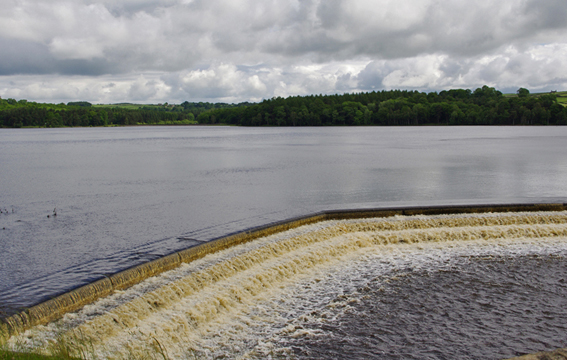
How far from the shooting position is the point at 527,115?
137 m

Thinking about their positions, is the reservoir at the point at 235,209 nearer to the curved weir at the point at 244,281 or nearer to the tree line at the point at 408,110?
the curved weir at the point at 244,281

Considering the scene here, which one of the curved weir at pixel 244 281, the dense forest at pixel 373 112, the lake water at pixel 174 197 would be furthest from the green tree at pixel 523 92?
the curved weir at pixel 244 281

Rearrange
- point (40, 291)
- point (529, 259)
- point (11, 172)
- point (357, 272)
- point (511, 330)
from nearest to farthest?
1. point (511, 330)
2. point (40, 291)
3. point (357, 272)
4. point (529, 259)
5. point (11, 172)

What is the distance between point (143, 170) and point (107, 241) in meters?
19.2

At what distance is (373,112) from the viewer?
169250 mm

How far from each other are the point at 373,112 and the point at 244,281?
6520 inches

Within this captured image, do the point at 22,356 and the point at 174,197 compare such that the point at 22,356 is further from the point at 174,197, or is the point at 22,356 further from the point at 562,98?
the point at 562,98

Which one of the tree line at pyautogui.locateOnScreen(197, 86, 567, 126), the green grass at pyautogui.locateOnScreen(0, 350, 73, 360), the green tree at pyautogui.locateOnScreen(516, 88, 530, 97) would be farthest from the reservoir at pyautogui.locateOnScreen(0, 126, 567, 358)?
the green tree at pyautogui.locateOnScreen(516, 88, 530, 97)

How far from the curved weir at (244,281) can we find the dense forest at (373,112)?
140144mm

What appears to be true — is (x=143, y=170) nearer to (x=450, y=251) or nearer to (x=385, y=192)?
(x=385, y=192)

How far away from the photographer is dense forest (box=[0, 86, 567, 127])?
14275cm

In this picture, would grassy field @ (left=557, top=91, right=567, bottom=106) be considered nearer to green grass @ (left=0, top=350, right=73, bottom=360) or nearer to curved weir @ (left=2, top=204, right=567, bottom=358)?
curved weir @ (left=2, top=204, right=567, bottom=358)

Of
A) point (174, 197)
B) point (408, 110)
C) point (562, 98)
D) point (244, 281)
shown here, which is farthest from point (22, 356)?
point (562, 98)

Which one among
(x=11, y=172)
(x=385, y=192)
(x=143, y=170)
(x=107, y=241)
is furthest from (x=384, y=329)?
(x=11, y=172)
